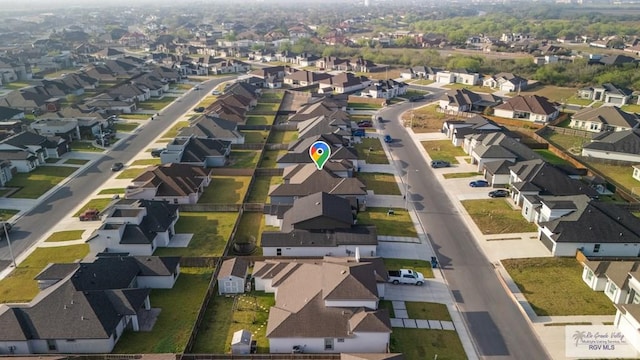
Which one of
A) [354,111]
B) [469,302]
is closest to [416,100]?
[354,111]

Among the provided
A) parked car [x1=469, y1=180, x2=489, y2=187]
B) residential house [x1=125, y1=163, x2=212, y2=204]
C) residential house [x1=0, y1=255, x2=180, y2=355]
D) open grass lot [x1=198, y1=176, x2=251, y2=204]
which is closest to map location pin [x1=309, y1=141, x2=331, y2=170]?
open grass lot [x1=198, y1=176, x2=251, y2=204]

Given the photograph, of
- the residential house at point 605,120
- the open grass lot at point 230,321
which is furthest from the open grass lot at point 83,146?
the residential house at point 605,120

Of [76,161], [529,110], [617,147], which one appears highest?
[529,110]

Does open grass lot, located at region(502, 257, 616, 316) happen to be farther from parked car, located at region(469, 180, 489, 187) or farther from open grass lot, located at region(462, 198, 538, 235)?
parked car, located at region(469, 180, 489, 187)

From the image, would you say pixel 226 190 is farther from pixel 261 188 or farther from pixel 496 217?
pixel 496 217

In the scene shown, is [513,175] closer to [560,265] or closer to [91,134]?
[560,265]

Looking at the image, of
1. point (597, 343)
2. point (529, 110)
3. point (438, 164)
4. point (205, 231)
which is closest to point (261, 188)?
point (205, 231)
